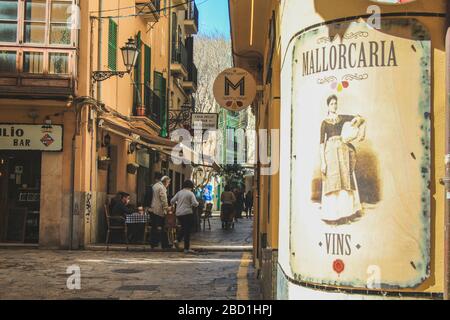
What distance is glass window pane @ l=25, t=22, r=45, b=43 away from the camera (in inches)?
657

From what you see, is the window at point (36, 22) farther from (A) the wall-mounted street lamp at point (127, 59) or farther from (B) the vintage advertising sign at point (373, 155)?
(B) the vintage advertising sign at point (373, 155)

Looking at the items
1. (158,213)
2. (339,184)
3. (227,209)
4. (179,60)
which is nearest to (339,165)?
(339,184)

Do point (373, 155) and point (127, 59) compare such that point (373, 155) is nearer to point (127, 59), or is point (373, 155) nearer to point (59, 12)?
point (127, 59)

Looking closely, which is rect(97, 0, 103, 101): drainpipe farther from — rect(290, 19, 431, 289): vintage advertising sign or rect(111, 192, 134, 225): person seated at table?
rect(290, 19, 431, 289): vintage advertising sign

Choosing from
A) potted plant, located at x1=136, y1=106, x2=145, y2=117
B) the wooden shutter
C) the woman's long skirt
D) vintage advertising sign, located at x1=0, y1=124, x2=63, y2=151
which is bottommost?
the woman's long skirt

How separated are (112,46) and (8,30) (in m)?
4.13

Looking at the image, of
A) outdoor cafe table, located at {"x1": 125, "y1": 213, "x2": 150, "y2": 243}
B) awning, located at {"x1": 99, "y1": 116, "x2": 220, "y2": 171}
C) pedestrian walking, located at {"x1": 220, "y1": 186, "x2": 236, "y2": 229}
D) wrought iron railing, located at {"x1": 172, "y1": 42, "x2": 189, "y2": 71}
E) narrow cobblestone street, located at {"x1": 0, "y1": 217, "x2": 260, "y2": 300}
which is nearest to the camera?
narrow cobblestone street, located at {"x1": 0, "y1": 217, "x2": 260, "y2": 300}

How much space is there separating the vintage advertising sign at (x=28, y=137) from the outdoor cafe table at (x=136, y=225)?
2719 millimetres

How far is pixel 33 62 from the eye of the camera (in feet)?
54.1

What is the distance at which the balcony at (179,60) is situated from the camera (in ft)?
107

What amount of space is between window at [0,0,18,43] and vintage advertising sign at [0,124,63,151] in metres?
2.27

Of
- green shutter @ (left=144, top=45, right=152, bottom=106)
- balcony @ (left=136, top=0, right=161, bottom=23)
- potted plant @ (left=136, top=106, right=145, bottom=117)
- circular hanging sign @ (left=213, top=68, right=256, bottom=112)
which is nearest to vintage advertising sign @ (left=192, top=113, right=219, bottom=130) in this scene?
circular hanging sign @ (left=213, top=68, right=256, bottom=112)
